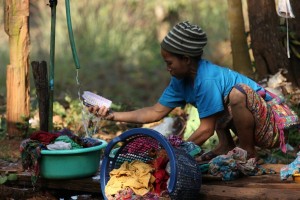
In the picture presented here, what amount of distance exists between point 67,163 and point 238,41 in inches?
158

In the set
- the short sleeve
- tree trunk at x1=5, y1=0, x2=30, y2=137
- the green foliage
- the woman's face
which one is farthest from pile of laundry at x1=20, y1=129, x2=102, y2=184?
tree trunk at x1=5, y1=0, x2=30, y2=137

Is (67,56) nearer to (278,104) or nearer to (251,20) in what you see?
(251,20)

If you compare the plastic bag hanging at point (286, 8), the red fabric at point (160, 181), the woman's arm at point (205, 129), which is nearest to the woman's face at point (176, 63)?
the woman's arm at point (205, 129)

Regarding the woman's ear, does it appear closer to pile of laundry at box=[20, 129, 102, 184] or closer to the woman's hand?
the woman's hand

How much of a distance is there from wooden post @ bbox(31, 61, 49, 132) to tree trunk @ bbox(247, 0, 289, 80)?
324cm

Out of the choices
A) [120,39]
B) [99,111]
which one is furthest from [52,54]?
[120,39]

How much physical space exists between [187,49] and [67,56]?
7.20 meters

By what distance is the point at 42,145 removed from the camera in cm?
446

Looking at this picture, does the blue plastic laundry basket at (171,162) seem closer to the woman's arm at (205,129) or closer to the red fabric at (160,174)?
the red fabric at (160,174)

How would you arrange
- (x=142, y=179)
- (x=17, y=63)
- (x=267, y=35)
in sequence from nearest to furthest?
(x=142, y=179) < (x=17, y=63) < (x=267, y=35)

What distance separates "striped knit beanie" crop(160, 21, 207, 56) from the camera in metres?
4.50

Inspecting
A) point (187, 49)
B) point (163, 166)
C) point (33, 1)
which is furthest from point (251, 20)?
point (33, 1)

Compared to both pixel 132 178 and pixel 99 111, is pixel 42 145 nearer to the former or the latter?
pixel 99 111

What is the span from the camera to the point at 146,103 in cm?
1023
